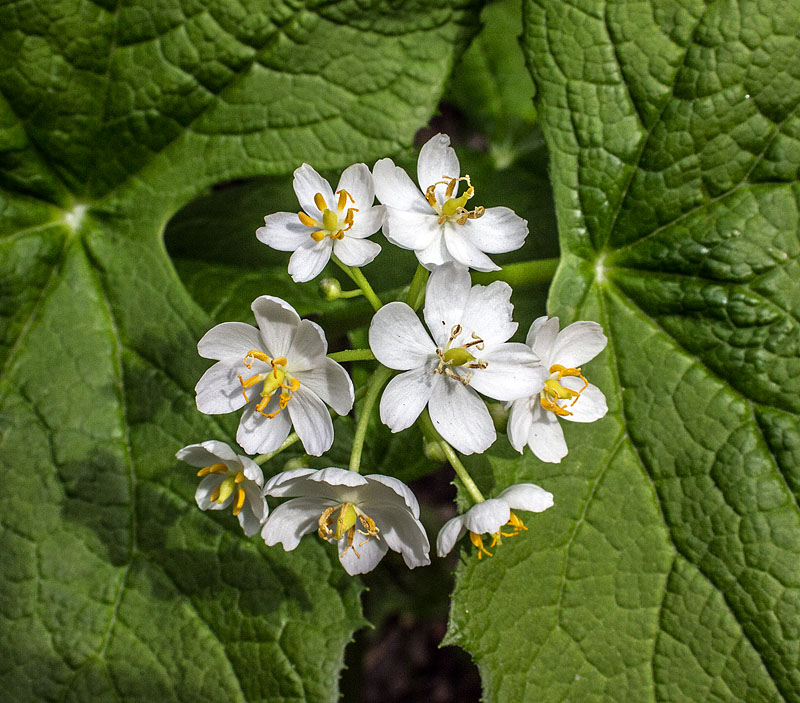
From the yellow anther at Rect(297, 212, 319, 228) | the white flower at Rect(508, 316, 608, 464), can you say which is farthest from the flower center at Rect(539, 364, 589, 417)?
the yellow anther at Rect(297, 212, 319, 228)

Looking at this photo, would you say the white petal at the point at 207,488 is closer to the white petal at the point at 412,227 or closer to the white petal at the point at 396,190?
the white petal at the point at 412,227

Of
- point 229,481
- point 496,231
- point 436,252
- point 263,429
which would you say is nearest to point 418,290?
point 436,252

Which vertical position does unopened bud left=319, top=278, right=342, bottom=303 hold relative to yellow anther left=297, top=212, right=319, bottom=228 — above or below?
below

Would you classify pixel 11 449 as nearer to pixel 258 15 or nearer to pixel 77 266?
pixel 77 266

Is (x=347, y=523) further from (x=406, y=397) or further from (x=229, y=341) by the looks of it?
(x=229, y=341)

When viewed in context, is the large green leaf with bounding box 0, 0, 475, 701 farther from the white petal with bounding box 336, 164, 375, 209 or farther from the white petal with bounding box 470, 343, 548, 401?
the white petal with bounding box 470, 343, 548, 401
